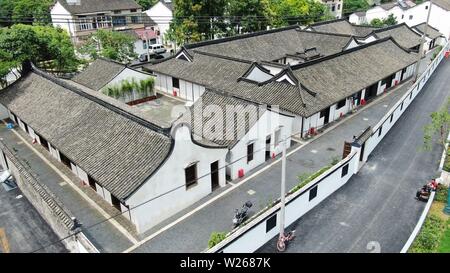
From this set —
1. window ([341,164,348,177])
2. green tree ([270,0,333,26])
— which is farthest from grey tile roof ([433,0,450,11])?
window ([341,164,348,177])

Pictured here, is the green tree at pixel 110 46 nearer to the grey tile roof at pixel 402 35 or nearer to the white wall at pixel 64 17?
the white wall at pixel 64 17

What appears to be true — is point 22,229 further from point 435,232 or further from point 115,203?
point 435,232

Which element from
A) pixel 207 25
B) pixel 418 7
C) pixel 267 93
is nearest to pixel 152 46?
pixel 207 25

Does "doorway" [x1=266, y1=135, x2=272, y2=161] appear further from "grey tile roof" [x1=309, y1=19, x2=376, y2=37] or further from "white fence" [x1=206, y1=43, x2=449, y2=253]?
"grey tile roof" [x1=309, y1=19, x2=376, y2=37]

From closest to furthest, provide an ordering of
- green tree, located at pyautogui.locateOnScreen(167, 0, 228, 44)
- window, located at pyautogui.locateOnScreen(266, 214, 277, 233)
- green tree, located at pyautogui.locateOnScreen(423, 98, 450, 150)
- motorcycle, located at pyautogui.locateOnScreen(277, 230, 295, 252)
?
motorcycle, located at pyautogui.locateOnScreen(277, 230, 295, 252) → window, located at pyautogui.locateOnScreen(266, 214, 277, 233) → green tree, located at pyautogui.locateOnScreen(423, 98, 450, 150) → green tree, located at pyautogui.locateOnScreen(167, 0, 228, 44)

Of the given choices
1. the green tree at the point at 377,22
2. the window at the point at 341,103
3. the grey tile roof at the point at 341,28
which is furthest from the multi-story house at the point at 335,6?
the window at the point at 341,103

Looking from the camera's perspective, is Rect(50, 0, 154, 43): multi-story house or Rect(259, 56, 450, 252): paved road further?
Rect(50, 0, 154, 43): multi-story house
